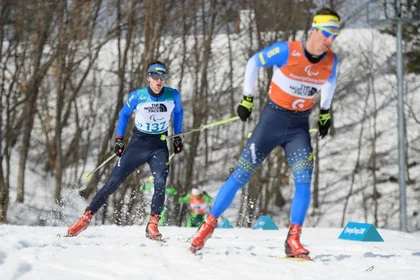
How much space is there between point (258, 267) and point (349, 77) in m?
24.1

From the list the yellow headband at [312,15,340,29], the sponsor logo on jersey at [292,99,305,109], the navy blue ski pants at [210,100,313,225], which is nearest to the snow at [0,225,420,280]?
the navy blue ski pants at [210,100,313,225]

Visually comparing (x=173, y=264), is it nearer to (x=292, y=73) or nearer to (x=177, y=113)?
(x=292, y=73)

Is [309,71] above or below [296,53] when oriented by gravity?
below

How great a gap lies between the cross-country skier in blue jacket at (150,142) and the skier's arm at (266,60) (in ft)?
7.06

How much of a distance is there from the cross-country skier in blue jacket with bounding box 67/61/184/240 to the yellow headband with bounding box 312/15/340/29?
2487 mm

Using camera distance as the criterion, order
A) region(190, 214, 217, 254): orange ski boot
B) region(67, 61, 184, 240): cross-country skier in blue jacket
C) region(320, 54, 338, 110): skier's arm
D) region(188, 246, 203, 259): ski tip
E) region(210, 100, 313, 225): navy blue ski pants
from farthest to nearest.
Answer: region(67, 61, 184, 240): cross-country skier in blue jacket < region(320, 54, 338, 110): skier's arm < region(210, 100, 313, 225): navy blue ski pants < region(190, 214, 217, 254): orange ski boot < region(188, 246, 203, 259): ski tip

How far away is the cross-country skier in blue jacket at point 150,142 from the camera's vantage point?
7.26 meters

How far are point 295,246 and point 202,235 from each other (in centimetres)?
71

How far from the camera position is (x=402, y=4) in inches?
608

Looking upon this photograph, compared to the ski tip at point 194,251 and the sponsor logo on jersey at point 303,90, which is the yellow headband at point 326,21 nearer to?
the sponsor logo on jersey at point 303,90

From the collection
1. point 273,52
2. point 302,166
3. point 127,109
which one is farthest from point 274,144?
point 127,109

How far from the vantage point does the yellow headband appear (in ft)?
16.8

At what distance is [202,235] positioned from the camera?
5.24 meters

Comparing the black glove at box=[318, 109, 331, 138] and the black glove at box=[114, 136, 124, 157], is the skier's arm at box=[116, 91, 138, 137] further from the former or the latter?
the black glove at box=[318, 109, 331, 138]
